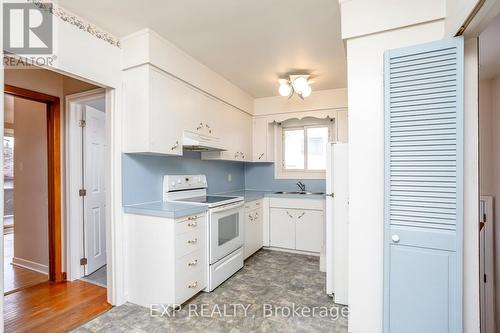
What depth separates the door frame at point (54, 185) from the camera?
269 cm

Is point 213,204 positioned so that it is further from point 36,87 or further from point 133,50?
point 36,87

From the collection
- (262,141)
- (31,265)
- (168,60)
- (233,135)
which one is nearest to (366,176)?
(168,60)

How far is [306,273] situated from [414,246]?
5.67 ft

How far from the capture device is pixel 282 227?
376cm

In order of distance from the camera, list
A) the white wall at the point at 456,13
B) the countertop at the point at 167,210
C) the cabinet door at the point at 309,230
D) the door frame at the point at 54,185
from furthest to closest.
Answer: the cabinet door at the point at 309,230, the door frame at the point at 54,185, the countertop at the point at 167,210, the white wall at the point at 456,13

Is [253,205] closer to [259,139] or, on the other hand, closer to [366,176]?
[259,139]

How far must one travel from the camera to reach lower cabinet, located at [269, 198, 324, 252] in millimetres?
3545

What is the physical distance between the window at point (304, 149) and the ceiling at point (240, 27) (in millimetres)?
1367

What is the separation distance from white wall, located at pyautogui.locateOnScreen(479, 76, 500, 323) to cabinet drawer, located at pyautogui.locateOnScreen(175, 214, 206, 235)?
2702 millimetres

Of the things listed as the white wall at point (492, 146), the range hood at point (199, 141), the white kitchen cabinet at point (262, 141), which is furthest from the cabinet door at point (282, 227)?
the white wall at point (492, 146)

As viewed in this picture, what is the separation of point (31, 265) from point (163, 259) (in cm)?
210

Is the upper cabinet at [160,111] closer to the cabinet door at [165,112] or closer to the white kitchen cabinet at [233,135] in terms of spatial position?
the cabinet door at [165,112]

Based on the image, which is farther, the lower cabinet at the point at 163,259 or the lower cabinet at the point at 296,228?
the lower cabinet at the point at 296,228

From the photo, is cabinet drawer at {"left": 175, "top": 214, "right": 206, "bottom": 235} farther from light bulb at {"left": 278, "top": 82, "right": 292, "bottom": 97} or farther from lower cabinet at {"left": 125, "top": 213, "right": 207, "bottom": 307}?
light bulb at {"left": 278, "top": 82, "right": 292, "bottom": 97}
